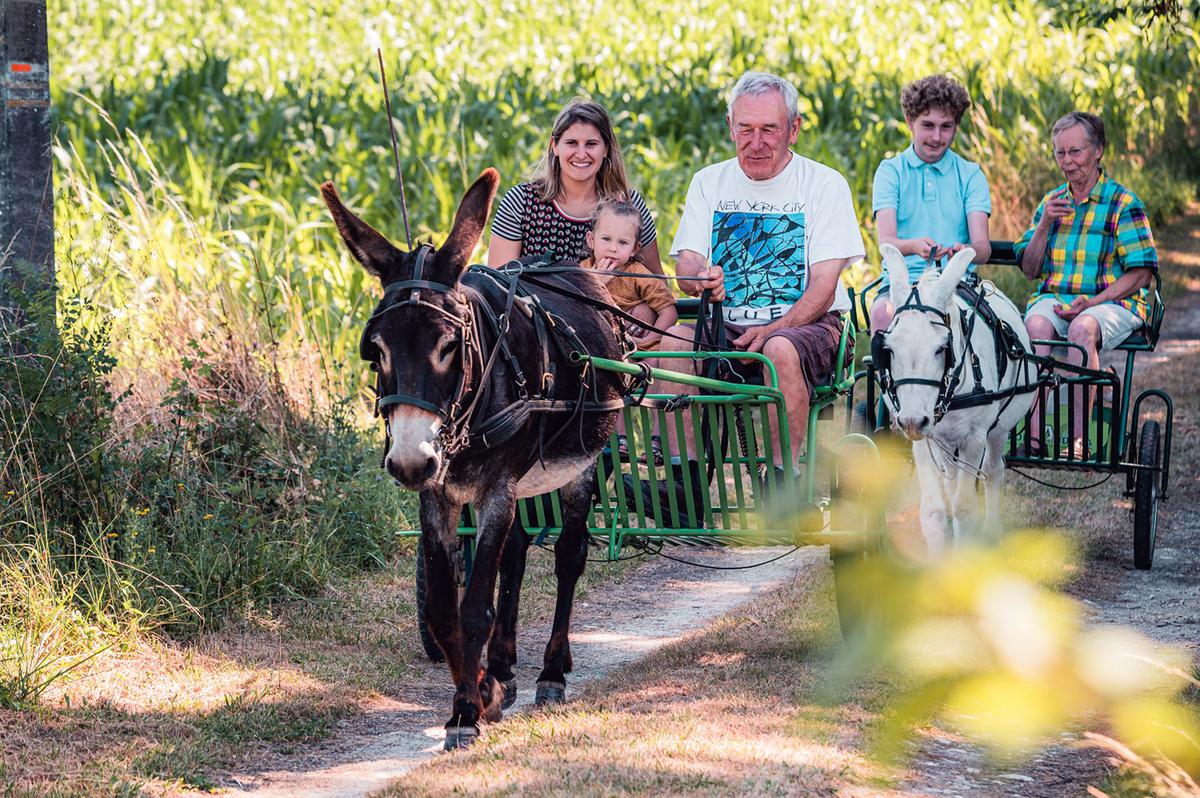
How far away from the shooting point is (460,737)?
511cm

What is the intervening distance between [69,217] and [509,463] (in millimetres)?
4067

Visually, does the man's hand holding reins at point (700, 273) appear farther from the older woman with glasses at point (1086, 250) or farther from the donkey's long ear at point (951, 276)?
the older woman with glasses at point (1086, 250)

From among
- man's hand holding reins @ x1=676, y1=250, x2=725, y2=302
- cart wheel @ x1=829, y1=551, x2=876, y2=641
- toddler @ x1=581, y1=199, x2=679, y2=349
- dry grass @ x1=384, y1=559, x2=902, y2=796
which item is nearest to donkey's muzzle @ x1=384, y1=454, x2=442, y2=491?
dry grass @ x1=384, y1=559, x2=902, y2=796

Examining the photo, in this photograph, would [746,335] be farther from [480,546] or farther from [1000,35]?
[1000,35]

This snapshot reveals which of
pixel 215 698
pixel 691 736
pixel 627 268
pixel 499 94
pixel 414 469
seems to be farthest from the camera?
pixel 499 94

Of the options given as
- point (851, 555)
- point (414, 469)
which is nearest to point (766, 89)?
point (851, 555)

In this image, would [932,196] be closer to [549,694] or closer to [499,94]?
[549,694]

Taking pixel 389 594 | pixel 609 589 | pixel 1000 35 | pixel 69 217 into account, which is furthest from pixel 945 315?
pixel 1000 35

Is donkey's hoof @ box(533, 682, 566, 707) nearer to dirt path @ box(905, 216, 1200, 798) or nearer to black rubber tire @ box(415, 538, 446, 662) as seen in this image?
black rubber tire @ box(415, 538, 446, 662)

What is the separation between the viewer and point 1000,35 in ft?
70.2

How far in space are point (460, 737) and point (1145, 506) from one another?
15.1 ft

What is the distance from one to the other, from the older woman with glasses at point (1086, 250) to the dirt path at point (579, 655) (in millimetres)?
2032

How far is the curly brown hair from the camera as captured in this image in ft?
27.9

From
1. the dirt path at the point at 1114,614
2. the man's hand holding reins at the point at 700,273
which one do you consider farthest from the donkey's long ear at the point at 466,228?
the dirt path at the point at 1114,614
